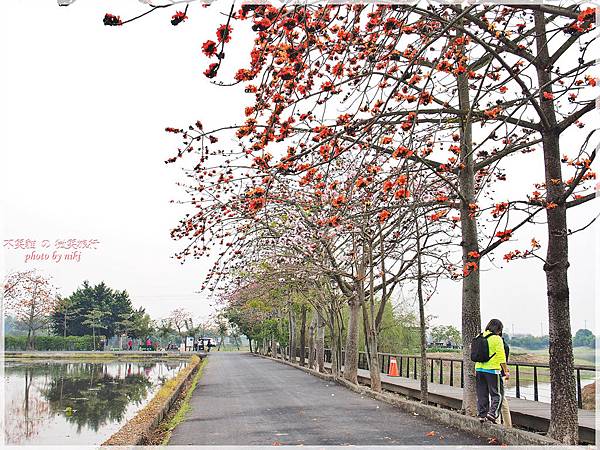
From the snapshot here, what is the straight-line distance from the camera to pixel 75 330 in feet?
212

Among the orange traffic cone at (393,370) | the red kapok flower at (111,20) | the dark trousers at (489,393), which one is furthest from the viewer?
the orange traffic cone at (393,370)

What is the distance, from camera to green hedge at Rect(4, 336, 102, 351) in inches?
2259

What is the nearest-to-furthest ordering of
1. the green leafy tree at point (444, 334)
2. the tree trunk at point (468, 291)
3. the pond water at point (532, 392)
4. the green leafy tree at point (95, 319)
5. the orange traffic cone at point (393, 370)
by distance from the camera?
the tree trunk at point (468, 291)
the pond water at point (532, 392)
the orange traffic cone at point (393, 370)
the green leafy tree at point (444, 334)
the green leafy tree at point (95, 319)

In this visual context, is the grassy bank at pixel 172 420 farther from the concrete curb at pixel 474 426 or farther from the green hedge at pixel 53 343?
the green hedge at pixel 53 343

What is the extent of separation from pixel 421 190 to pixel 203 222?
11.9 ft

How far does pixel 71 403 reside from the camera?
18312mm

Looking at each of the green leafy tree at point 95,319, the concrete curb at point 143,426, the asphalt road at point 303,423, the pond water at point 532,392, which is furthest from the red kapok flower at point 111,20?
the green leafy tree at point 95,319

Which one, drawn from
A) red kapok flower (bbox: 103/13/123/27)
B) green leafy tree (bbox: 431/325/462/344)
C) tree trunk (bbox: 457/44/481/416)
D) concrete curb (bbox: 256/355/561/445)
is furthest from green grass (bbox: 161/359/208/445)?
green leafy tree (bbox: 431/325/462/344)

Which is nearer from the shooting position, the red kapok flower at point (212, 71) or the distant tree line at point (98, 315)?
the red kapok flower at point (212, 71)

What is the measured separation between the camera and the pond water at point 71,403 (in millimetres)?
12970

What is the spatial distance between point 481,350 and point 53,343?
2233 inches

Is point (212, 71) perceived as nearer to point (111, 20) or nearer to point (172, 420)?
point (111, 20)

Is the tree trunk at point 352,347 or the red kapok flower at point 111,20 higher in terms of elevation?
the red kapok flower at point 111,20

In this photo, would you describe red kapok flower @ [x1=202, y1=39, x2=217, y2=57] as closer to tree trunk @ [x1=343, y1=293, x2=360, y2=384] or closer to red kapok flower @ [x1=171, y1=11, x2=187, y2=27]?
red kapok flower @ [x1=171, y1=11, x2=187, y2=27]
